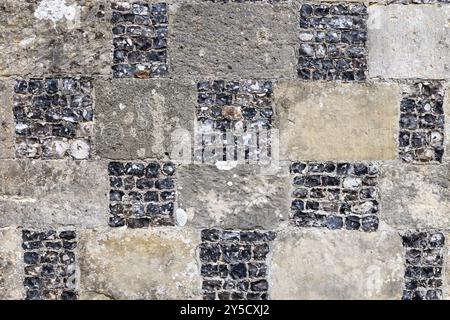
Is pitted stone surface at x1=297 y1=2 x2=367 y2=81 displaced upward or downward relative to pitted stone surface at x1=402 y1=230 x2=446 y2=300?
upward

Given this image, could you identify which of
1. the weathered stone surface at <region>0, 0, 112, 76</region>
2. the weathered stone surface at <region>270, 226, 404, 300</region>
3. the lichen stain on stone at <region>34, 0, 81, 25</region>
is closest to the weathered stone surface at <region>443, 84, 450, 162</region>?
the weathered stone surface at <region>270, 226, 404, 300</region>

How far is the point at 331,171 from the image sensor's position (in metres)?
3.61

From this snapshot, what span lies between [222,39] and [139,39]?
0.48 metres

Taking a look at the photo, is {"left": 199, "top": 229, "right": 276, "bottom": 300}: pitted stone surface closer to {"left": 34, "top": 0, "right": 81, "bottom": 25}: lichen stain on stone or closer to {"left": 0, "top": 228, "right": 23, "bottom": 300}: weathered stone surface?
{"left": 0, "top": 228, "right": 23, "bottom": 300}: weathered stone surface

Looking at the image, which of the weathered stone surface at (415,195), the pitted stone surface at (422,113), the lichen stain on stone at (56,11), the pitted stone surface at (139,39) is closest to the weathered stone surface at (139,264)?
the pitted stone surface at (139,39)

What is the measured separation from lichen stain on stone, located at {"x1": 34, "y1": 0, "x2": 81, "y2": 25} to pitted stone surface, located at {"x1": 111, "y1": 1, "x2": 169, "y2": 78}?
22 cm

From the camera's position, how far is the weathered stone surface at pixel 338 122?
11.8 feet

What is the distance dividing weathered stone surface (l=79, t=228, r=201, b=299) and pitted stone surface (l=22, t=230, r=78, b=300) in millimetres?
63

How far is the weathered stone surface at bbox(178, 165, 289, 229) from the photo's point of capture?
11.8 feet

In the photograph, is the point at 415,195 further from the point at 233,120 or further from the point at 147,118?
the point at 147,118

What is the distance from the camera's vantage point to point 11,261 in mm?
3633

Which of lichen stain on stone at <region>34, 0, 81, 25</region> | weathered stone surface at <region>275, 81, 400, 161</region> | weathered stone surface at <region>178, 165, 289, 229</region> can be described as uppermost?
lichen stain on stone at <region>34, 0, 81, 25</region>

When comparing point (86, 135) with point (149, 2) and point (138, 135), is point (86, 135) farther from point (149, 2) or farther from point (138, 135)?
point (149, 2)

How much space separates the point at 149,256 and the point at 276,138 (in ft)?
3.30
